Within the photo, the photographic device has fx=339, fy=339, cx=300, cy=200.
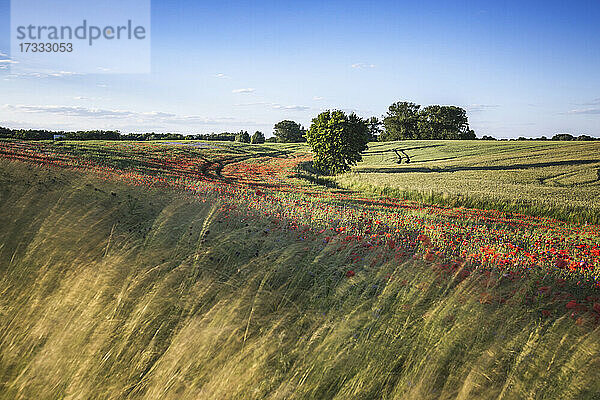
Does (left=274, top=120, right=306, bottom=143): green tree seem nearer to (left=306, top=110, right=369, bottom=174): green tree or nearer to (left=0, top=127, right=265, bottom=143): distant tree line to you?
(left=0, top=127, right=265, bottom=143): distant tree line

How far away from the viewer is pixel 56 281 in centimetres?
273

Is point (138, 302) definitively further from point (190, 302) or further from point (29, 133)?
point (29, 133)

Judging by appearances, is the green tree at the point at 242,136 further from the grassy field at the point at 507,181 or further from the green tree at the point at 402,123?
the grassy field at the point at 507,181

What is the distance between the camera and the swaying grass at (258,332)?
1.80 metres

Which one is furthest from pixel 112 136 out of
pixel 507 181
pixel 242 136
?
pixel 507 181

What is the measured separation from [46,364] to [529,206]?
17.0 metres

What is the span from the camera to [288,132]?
348 ft

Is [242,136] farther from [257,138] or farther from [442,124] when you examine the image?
[442,124]

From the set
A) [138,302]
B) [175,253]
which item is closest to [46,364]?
[138,302]

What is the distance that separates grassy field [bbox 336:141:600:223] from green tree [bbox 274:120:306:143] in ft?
199

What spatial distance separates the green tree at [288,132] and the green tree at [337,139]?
239 ft

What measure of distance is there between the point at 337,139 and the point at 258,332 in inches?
1162

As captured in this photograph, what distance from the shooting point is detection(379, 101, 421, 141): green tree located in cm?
9362

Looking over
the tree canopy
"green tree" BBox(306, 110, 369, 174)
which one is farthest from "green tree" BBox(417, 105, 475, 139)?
"green tree" BBox(306, 110, 369, 174)
